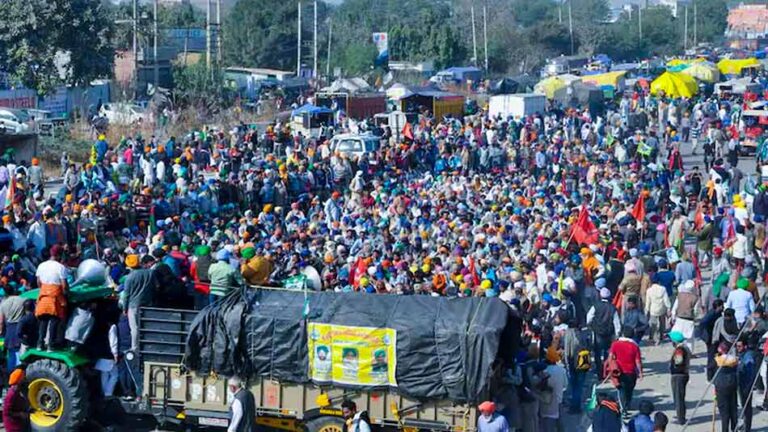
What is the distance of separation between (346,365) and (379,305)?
657 mm

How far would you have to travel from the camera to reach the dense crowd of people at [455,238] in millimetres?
14188

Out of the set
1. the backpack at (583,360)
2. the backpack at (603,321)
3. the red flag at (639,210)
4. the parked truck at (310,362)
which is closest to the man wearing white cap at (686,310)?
the backpack at (603,321)

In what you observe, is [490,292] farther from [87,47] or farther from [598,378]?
[87,47]

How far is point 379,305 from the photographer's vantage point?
13055 mm

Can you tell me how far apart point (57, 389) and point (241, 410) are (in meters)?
2.17

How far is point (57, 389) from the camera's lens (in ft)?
44.1

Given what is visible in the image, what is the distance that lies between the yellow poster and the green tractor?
235cm

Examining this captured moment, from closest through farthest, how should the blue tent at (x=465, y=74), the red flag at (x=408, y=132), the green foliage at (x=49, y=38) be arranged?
the red flag at (x=408, y=132)
the green foliage at (x=49, y=38)
the blue tent at (x=465, y=74)

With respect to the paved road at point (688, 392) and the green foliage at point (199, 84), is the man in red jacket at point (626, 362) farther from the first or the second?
the green foliage at point (199, 84)

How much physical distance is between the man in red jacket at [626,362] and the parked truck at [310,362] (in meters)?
1.94

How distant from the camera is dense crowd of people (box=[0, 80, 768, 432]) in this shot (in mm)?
14188

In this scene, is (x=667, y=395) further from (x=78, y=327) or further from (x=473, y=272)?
(x=78, y=327)

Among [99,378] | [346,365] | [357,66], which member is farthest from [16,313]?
[357,66]

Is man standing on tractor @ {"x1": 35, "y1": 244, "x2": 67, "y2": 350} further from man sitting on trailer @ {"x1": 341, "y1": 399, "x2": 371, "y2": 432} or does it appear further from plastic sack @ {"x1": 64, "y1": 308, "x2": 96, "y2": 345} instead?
man sitting on trailer @ {"x1": 341, "y1": 399, "x2": 371, "y2": 432}
